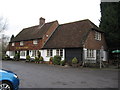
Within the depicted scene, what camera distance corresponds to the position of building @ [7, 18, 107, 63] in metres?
24.8

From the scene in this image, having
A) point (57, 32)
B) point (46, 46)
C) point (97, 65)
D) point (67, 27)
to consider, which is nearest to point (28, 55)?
point (46, 46)

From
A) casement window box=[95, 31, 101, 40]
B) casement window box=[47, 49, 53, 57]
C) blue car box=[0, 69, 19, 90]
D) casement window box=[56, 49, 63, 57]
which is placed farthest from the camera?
casement window box=[47, 49, 53, 57]

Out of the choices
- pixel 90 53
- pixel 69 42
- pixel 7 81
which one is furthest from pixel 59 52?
pixel 7 81

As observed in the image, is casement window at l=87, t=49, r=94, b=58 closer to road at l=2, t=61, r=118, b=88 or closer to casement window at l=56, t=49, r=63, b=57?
casement window at l=56, t=49, r=63, b=57

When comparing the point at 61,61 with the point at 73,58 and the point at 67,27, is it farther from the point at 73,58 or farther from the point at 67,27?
the point at 67,27

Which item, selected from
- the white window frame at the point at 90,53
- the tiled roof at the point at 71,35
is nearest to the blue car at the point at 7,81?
the tiled roof at the point at 71,35

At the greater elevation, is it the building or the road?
the building

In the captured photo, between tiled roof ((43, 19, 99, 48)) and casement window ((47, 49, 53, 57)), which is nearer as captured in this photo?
tiled roof ((43, 19, 99, 48))

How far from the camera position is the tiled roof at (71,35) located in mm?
25455

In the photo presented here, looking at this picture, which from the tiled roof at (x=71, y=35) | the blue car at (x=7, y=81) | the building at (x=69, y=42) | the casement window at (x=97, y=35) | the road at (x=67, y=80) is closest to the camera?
the blue car at (x=7, y=81)

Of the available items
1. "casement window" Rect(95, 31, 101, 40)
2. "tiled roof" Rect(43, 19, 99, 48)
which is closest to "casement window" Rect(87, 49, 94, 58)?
"tiled roof" Rect(43, 19, 99, 48)

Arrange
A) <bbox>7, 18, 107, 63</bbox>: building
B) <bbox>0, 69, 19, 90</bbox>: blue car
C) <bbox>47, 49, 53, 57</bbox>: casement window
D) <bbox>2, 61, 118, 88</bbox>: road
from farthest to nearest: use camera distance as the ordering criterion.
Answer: <bbox>47, 49, 53, 57</bbox>: casement window, <bbox>7, 18, 107, 63</bbox>: building, <bbox>2, 61, 118, 88</bbox>: road, <bbox>0, 69, 19, 90</bbox>: blue car

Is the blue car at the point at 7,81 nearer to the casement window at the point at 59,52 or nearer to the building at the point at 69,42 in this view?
the building at the point at 69,42

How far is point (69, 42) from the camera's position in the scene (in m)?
26.2
